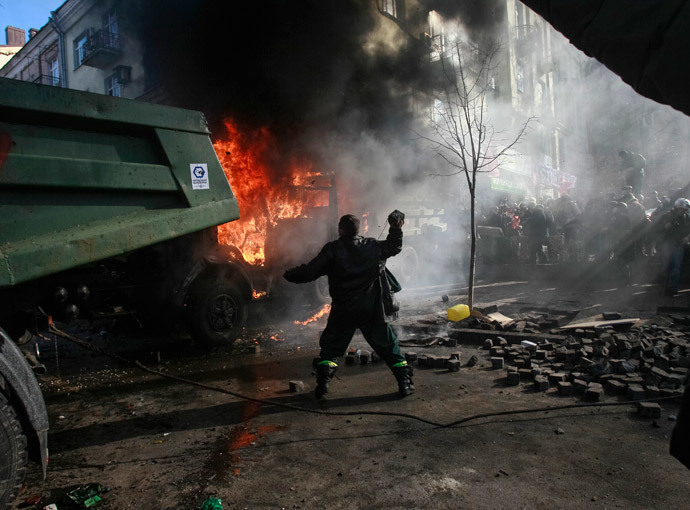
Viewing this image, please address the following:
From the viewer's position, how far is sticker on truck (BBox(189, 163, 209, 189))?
10.5 ft

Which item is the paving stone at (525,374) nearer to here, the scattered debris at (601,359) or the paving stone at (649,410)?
the scattered debris at (601,359)

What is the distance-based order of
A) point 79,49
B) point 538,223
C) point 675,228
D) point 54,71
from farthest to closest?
point 54,71
point 79,49
point 538,223
point 675,228

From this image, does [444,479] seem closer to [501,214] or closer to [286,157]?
[286,157]

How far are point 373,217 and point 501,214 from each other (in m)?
4.91

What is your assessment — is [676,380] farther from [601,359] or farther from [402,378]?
[402,378]

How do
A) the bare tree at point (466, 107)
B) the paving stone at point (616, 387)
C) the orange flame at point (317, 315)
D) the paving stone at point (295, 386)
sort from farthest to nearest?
the orange flame at point (317, 315), the bare tree at point (466, 107), the paving stone at point (295, 386), the paving stone at point (616, 387)

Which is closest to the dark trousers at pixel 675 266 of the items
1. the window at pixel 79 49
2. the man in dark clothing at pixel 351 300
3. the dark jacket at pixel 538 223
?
the dark jacket at pixel 538 223

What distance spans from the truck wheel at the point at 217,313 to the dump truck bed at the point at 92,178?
2.71 meters

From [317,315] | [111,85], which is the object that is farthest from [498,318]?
[111,85]

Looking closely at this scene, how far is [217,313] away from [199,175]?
3084 mm

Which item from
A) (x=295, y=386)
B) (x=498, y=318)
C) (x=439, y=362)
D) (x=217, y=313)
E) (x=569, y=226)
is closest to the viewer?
(x=295, y=386)

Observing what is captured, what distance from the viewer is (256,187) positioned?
980 centimetres

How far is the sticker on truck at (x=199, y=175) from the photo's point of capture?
3.20 metres

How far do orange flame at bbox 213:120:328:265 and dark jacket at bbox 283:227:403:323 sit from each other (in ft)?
16.6
